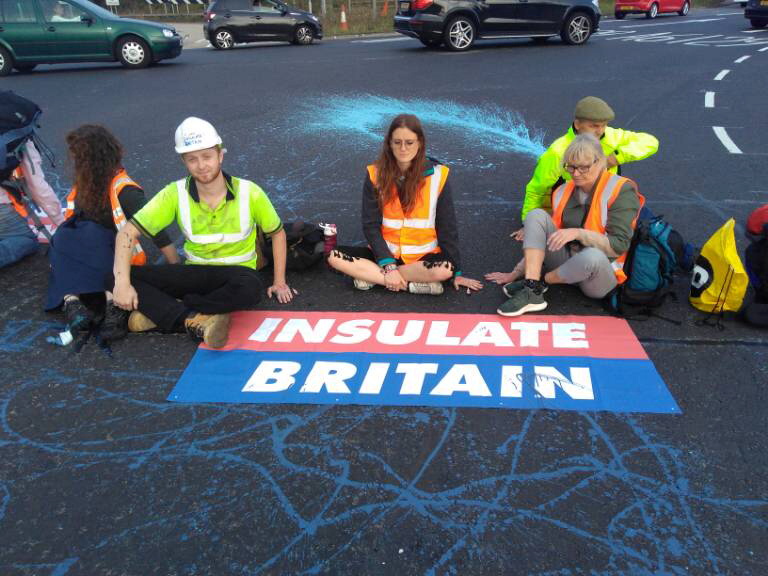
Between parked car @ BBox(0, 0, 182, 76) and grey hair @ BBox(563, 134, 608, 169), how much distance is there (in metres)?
12.5

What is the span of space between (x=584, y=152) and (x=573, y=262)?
65 cm

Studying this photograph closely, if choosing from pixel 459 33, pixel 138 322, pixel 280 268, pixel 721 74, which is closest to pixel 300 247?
pixel 280 268

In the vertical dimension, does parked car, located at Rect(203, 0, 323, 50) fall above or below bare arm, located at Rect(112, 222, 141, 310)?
above

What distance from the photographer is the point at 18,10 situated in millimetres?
13094

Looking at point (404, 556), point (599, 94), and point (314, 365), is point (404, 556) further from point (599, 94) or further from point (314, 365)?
point (599, 94)

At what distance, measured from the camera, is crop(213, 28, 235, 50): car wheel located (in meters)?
17.5

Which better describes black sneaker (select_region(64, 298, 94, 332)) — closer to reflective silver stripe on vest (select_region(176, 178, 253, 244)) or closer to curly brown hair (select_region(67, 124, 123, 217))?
curly brown hair (select_region(67, 124, 123, 217))

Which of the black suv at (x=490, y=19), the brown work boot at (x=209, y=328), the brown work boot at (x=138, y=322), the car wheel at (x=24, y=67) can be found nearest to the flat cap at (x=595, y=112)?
the brown work boot at (x=209, y=328)

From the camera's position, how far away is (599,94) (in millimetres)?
10039

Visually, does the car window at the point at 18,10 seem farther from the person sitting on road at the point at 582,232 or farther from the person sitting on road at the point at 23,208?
the person sitting on road at the point at 582,232

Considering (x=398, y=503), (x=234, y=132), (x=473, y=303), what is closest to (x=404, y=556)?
(x=398, y=503)

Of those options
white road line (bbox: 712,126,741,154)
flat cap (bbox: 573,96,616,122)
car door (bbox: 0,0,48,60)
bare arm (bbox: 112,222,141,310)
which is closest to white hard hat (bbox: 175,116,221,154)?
bare arm (bbox: 112,222,141,310)

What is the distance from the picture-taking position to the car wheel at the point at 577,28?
15125 millimetres

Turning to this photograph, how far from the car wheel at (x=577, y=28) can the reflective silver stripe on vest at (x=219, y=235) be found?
1350cm
